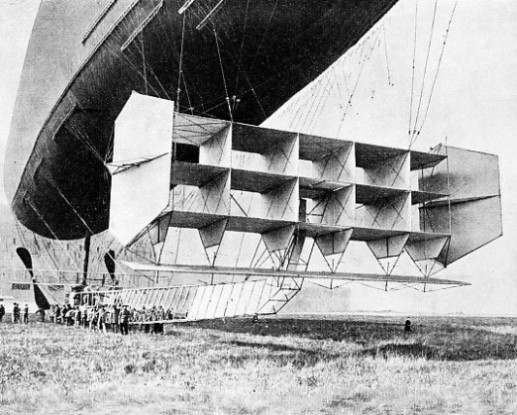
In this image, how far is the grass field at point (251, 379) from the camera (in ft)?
19.0

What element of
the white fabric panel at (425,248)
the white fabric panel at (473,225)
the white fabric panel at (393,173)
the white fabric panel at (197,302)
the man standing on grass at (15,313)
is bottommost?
the man standing on grass at (15,313)

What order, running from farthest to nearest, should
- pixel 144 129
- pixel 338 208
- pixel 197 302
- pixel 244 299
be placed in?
pixel 197 302 → pixel 244 299 → pixel 338 208 → pixel 144 129

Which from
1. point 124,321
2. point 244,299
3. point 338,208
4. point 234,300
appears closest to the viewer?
point 338,208

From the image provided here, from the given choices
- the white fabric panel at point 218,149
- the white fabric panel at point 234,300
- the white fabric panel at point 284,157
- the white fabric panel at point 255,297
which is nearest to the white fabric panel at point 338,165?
the white fabric panel at point 284,157

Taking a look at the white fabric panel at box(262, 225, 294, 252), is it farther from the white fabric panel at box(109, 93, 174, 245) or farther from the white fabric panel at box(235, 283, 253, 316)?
the white fabric panel at box(109, 93, 174, 245)

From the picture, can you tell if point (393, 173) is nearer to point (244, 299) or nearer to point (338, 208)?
point (338, 208)

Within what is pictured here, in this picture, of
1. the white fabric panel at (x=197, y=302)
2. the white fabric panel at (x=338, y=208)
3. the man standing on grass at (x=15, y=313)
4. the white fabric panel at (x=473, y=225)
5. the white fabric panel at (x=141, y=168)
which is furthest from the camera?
the man standing on grass at (x=15, y=313)

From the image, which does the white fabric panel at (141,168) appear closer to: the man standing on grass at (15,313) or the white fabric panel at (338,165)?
the white fabric panel at (338,165)

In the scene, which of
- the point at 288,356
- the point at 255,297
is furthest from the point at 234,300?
the point at 288,356

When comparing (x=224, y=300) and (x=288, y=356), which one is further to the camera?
(x=224, y=300)

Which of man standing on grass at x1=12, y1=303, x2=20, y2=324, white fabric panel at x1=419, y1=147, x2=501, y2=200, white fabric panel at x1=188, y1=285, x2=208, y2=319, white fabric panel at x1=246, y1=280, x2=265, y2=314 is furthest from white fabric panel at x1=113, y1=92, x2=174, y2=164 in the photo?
man standing on grass at x1=12, y1=303, x2=20, y2=324

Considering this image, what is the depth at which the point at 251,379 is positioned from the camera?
723cm

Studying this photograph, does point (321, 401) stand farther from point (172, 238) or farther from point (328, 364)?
point (172, 238)

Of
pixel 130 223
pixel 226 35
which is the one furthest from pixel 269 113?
pixel 130 223
